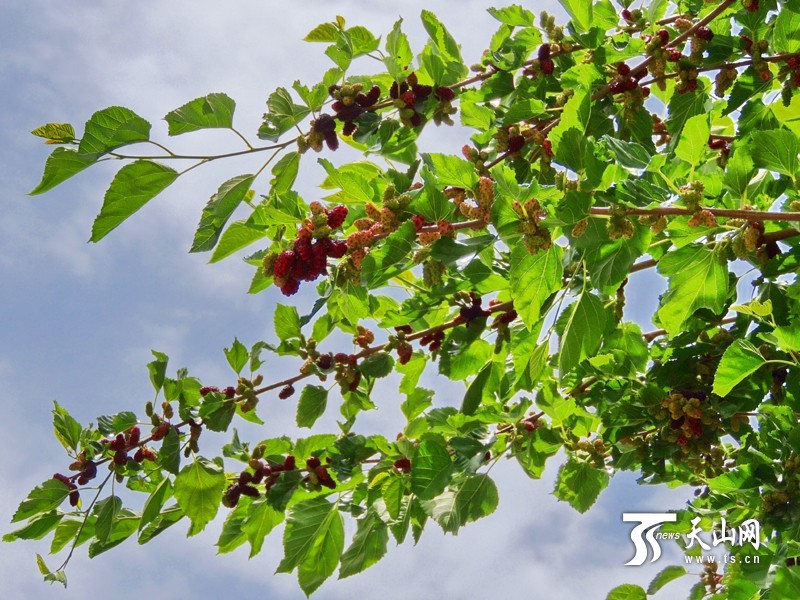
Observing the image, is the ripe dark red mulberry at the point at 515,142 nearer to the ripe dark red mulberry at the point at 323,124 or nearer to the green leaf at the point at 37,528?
the ripe dark red mulberry at the point at 323,124

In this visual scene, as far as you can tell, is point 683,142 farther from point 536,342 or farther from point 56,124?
point 56,124

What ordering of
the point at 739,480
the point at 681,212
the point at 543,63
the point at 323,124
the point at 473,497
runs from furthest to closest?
1. the point at 543,63
2. the point at 473,497
3. the point at 739,480
4. the point at 323,124
5. the point at 681,212

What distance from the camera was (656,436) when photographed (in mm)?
3326

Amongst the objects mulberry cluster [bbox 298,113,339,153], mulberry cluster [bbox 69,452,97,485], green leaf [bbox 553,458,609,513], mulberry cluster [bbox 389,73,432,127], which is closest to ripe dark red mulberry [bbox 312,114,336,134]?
mulberry cluster [bbox 298,113,339,153]

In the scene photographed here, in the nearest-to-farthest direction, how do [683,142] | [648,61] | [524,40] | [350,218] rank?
[683,142] < [350,218] < [648,61] < [524,40]

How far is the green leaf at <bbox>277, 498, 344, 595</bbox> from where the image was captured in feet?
9.94

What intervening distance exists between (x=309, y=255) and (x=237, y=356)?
0.97 m

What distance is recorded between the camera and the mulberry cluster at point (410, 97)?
3.00 metres

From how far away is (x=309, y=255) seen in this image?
7.65ft

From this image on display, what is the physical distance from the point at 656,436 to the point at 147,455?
2047mm

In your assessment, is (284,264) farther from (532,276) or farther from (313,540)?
(313,540)

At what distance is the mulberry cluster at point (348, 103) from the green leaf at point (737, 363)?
5.02ft

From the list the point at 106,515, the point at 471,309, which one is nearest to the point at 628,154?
the point at 471,309

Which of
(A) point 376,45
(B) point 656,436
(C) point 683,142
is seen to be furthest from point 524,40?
(B) point 656,436
